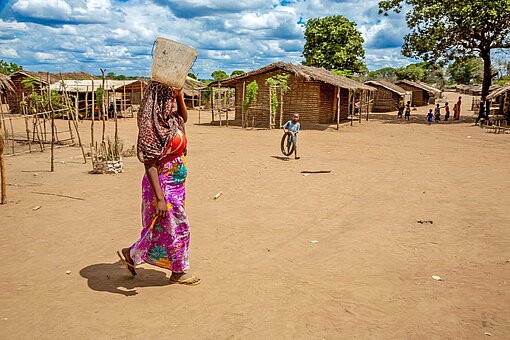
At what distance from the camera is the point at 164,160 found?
3.40 metres

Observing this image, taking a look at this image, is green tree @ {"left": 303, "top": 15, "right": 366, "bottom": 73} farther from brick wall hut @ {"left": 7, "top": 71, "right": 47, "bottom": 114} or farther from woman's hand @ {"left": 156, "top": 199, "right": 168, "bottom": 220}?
woman's hand @ {"left": 156, "top": 199, "right": 168, "bottom": 220}

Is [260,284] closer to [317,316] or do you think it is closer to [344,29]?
[317,316]

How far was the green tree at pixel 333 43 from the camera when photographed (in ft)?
117

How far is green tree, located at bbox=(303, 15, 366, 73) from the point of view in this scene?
35688mm

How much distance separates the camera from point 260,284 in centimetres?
387

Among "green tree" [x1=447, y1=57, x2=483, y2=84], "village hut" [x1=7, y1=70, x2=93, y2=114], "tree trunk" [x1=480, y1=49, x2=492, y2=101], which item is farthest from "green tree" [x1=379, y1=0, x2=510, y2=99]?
"green tree" [x1=447, y1=57, x2=483, y2=84]

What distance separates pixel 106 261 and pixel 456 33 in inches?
1003

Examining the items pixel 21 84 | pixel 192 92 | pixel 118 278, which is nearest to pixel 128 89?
pixel 192 92

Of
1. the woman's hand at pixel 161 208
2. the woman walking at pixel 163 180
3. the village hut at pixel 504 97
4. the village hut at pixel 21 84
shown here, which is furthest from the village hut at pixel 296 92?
the woman's hand at pixel 161 208

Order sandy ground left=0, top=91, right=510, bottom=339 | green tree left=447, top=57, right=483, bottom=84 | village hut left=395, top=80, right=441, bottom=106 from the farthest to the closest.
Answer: green tree left=447, top=57, right=483, bottom=84
village hut left=395, top=80, right=441, bottom=106
sandy ground left=0, top=91, right=510, bottom=339

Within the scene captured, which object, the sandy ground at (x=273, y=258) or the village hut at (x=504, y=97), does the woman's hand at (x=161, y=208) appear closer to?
the sandy ground at (x=273, y=258)

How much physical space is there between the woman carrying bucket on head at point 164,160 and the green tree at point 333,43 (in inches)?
1341

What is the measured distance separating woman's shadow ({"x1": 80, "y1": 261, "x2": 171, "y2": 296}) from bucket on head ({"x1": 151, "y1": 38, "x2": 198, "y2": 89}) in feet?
5.96

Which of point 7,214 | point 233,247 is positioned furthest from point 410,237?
point 7,214
